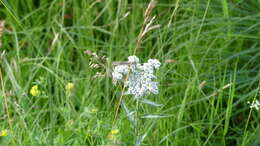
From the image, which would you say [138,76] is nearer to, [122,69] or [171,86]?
[122,69]

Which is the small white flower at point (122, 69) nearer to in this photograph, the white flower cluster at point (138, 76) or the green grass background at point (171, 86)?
the white flower cluster at point (138, 76)

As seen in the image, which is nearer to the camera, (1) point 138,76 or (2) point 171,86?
(1) point 138,76

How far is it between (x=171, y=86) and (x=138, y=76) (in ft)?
3.53

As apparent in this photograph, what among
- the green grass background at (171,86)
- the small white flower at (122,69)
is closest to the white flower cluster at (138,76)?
the small white flower at (122,69)

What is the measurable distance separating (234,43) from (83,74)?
0.97 meters

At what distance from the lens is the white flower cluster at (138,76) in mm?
1884

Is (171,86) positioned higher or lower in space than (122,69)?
lower

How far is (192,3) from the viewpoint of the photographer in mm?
3240

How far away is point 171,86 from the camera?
9.75ft

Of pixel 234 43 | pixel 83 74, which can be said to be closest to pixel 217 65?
pixel 234 43

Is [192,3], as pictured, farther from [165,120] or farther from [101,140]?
[101,140]

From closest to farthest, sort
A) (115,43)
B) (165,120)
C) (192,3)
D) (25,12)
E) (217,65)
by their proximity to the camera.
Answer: (165,120) → (217,65) → (192,3) → (115,43) → (25,12)

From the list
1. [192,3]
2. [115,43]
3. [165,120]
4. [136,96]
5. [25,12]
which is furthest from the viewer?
[25,12]

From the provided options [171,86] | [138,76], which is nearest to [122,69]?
[138,76]
